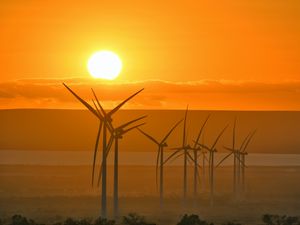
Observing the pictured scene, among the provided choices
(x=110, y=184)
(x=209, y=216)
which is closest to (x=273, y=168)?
(x=110, y=184)

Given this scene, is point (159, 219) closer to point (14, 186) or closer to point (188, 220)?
point (188, 220)

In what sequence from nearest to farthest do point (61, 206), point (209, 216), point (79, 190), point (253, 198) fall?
point (209, 216) < point (61, 206) < point (253, 198) < point (79, 190)

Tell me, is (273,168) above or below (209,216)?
above

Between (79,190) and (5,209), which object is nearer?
(5,209)

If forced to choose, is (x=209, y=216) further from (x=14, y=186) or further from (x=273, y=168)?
(x=273, y=168)

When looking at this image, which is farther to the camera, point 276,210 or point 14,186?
point 14,186

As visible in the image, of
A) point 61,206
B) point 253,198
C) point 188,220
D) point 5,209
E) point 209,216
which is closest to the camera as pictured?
point 188,220

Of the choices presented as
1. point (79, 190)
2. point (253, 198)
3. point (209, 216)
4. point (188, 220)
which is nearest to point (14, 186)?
point (79, 190)

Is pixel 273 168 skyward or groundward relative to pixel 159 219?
skyward

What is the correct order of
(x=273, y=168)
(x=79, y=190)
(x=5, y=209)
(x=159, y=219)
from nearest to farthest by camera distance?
1. (x=159, y=219)
2. (x=5, y=209)
3. (x=79, y=190)
4. (x=273, y=168)
